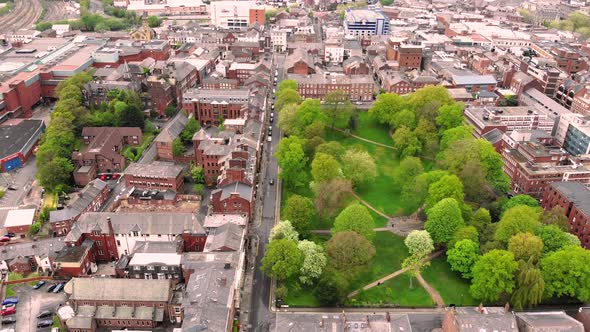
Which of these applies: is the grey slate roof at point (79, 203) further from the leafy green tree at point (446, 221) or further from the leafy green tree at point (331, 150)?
the leafy green tree at point (446, 221)

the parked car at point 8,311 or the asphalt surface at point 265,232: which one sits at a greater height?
the asphalt surface at point 265,232

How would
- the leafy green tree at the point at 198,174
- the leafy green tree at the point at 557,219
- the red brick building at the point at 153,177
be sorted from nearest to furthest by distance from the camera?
the leafy green tree at the point at 557,219 → the red brick building at the point at 153,177 → the leafy green tree at the point at 198,174

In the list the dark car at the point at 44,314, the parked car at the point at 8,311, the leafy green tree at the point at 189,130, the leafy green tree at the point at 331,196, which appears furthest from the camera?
the leafy green tree at the point at 189,130

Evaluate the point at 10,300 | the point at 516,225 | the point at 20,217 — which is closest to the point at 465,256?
the point at 516,225

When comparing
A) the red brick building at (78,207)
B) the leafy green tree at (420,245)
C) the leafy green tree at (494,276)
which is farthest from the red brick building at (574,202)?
the red brick building at (78,207)

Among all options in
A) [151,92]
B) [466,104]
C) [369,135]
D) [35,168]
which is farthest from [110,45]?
[466,104]

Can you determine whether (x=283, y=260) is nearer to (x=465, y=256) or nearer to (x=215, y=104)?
(x=465, y=256)
